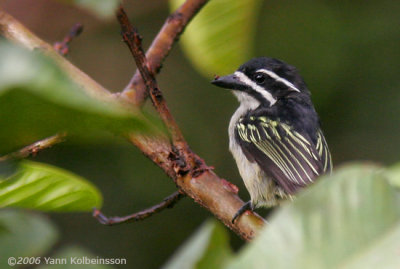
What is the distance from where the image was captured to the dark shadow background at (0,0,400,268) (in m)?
5.82

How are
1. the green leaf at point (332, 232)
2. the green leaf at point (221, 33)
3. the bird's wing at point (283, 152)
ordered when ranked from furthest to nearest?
the bird's wing at point (283, 152)
the green leaf at point (221, 33)
the green leaf at point (332, 232)

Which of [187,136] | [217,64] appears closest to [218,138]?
[187,136]

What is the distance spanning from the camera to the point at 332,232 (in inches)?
26.5

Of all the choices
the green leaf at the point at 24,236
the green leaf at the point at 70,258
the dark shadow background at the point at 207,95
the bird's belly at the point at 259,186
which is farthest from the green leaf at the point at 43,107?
the dark shadow background at the point at 207,95

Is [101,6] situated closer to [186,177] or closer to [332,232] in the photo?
[332,232]

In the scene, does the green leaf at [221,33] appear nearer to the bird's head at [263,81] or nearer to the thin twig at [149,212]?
the thin twig at [149,212]

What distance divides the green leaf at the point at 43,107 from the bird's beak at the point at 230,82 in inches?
114

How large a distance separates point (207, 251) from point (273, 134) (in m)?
2.78

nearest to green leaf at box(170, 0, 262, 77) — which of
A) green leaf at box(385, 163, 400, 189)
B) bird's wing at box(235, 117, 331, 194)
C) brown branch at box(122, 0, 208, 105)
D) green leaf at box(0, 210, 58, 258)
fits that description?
brown branch at box(122, 0, 208, 105)

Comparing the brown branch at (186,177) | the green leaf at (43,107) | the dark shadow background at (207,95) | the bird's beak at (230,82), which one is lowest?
the dark shadow background at (207,95)

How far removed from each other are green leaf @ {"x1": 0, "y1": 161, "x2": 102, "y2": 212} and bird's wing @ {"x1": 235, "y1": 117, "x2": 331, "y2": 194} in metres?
1.81

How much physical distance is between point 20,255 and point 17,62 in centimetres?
65

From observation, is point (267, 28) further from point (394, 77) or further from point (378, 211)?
point (378, 211)

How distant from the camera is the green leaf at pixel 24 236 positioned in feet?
3.61
